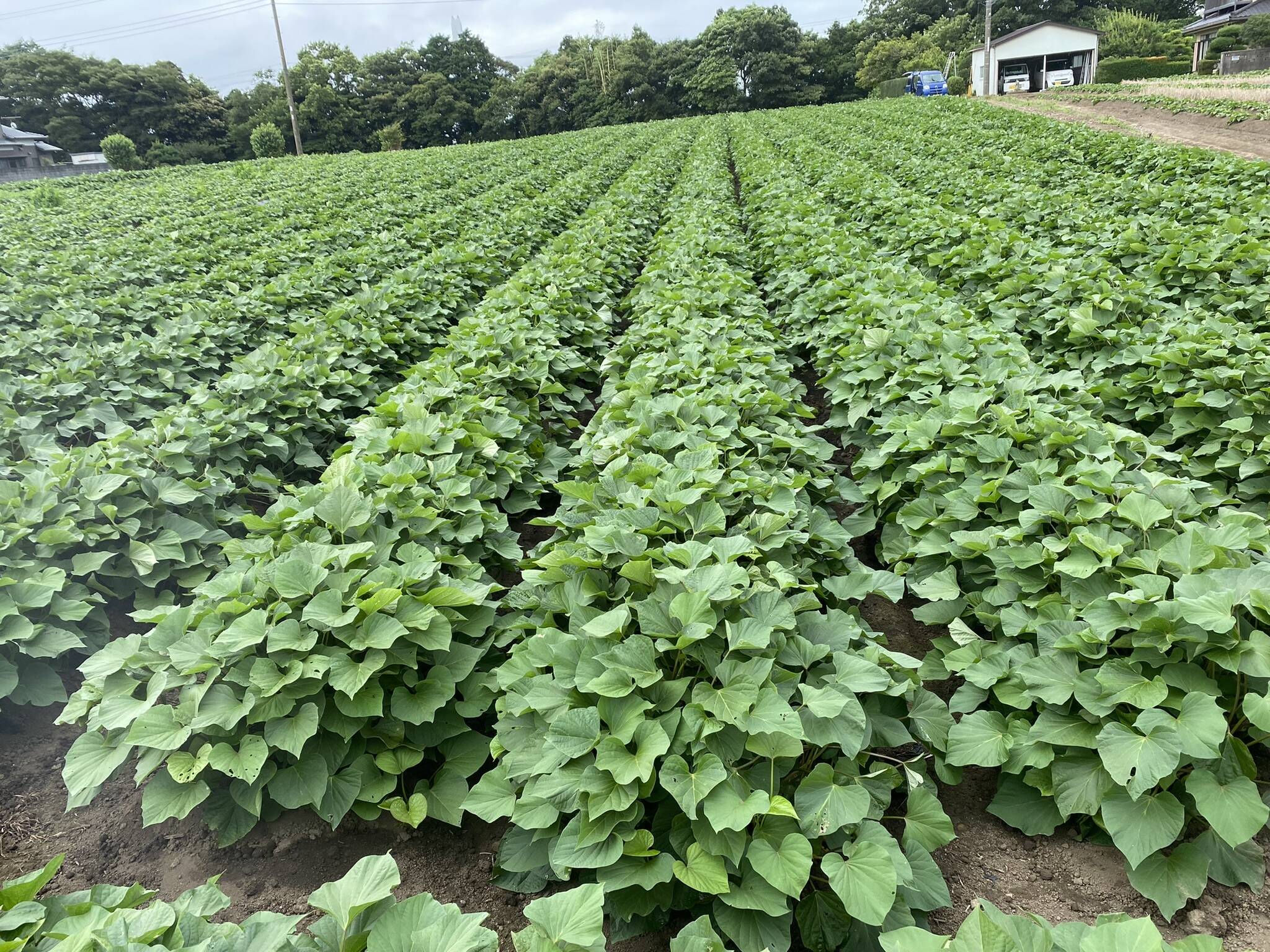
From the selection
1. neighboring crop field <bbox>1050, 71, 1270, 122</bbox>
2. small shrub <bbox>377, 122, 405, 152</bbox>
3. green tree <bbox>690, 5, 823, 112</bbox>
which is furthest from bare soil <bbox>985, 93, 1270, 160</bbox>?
small shrub <bbox>377, 122, 405, 152</bbox>

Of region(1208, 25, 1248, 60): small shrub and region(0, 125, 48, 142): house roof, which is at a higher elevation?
region(0, 125, 48, 142): house roof

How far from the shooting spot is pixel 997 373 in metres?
4.10

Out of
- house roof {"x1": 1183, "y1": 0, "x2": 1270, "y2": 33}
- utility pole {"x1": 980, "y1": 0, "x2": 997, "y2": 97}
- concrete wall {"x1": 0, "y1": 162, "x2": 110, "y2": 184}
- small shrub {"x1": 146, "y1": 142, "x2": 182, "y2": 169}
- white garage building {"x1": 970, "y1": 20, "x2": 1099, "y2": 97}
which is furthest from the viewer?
small shrub {"x1": 146, "y1": 142, "x2": 182, "y2": 169}

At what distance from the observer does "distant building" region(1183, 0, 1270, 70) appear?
4016 centimetres

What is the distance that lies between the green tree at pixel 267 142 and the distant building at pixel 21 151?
1291 cm

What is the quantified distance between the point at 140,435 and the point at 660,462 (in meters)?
3.13

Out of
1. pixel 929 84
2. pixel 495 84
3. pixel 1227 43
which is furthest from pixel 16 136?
pixel 1227 43

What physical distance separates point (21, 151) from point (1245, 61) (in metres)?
66.2

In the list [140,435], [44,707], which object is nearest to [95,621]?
[44,707]

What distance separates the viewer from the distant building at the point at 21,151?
133 ft

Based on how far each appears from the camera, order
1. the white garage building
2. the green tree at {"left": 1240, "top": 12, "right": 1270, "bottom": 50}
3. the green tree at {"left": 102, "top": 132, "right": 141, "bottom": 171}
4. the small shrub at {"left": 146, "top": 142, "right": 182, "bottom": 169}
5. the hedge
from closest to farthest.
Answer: the green tree at {"left": 1240, "top": 12, "right": 1270, "bottom": 50} < the green tree at {"left": 102, "top": 132, "right": 141, "bottom": 171} < the hedge < the white garage building < the small shrub at {"left": 146, "top": 142, "right": 182, "bottom": 169}

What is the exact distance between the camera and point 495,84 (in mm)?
60281

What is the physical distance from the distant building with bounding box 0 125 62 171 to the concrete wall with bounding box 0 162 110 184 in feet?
2.42

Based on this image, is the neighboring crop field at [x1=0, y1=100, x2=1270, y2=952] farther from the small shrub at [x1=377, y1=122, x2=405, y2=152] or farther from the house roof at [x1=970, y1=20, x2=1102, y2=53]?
the small shrub at [x1=377, y1=122, x2=405, y2=152]
